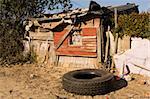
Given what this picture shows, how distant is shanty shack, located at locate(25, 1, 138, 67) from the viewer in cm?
1450

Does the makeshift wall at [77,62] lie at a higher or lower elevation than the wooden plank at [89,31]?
lower

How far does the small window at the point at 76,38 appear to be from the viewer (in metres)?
15.4

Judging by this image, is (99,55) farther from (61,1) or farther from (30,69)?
(61,1)

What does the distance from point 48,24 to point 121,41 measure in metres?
4.54

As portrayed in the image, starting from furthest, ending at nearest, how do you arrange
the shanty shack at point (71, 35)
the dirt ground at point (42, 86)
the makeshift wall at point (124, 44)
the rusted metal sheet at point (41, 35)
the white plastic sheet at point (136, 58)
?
the rusted metal sheet at point (41, 35)
the shanty shack at point (71, 35)
the makeshift wall at point (124, 44)
the white plastic sheet at point (136, 58)
the dirt ground at point (42, 86)

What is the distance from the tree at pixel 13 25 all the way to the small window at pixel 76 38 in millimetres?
3581

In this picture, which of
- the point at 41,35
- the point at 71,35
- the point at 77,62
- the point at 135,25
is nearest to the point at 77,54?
the point at 77,62

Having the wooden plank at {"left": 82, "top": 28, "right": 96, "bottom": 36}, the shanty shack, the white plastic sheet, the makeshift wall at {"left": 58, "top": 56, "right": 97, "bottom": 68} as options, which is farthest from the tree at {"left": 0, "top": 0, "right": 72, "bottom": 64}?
the white plastic sheet

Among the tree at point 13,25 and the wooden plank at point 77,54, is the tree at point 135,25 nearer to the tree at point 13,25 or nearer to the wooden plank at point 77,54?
the wooden plank at point 77,54

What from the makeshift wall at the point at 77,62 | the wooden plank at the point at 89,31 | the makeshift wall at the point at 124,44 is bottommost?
the makeshift wall at the point at 77,62

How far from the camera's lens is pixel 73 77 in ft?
38.7

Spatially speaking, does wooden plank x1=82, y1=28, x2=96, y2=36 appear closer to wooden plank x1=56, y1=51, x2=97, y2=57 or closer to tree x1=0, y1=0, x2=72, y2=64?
wooden plank x1=56, y1=51, x2=97, y2=57

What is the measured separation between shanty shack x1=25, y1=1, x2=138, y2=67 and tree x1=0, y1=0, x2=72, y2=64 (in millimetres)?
876

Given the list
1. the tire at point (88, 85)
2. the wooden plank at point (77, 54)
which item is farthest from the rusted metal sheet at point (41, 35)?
the tire at point (88, 85)
